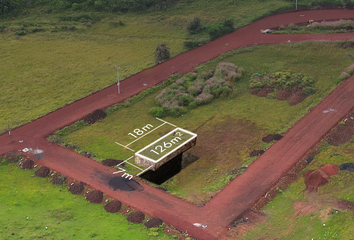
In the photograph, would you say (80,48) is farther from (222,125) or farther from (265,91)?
(265,91)

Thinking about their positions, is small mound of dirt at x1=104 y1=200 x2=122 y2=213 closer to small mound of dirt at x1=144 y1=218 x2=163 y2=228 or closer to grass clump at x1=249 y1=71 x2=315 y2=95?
small mound of dirt at x1=144 y1=218 x2=163 y2=228

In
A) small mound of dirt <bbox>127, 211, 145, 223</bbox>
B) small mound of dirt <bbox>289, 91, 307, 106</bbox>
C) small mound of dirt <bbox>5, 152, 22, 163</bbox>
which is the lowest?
small mound of dirt <bbox>127, 211, 145, 223</bbox>

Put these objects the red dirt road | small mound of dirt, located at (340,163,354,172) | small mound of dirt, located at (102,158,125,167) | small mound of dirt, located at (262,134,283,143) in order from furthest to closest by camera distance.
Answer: small mound of dirt, located at (262,134,283,143) → small mound of dirt, located at (102,158,125,167) → small mound of dirt, located at (340,163,354,172) → the red dirt road

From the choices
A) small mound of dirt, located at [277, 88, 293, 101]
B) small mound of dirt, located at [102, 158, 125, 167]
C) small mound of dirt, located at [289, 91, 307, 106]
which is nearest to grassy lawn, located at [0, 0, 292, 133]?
small mound of dirt, located at [102, 158, 125, 167]

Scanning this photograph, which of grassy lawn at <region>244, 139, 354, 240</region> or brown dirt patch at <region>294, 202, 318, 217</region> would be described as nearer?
grassy lawn at <region>244, 139, 354, 240</region>

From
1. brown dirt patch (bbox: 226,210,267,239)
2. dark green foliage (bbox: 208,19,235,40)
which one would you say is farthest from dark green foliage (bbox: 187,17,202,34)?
brown dirt patch (bbox: 226,210,267,239)

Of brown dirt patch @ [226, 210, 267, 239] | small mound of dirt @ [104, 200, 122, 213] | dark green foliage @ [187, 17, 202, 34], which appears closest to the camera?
brown dirt patch @ [226, 210, 267, 239]

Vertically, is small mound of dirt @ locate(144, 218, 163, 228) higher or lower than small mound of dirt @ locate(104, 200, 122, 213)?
lower

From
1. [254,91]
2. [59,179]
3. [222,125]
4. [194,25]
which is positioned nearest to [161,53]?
[194,25]
